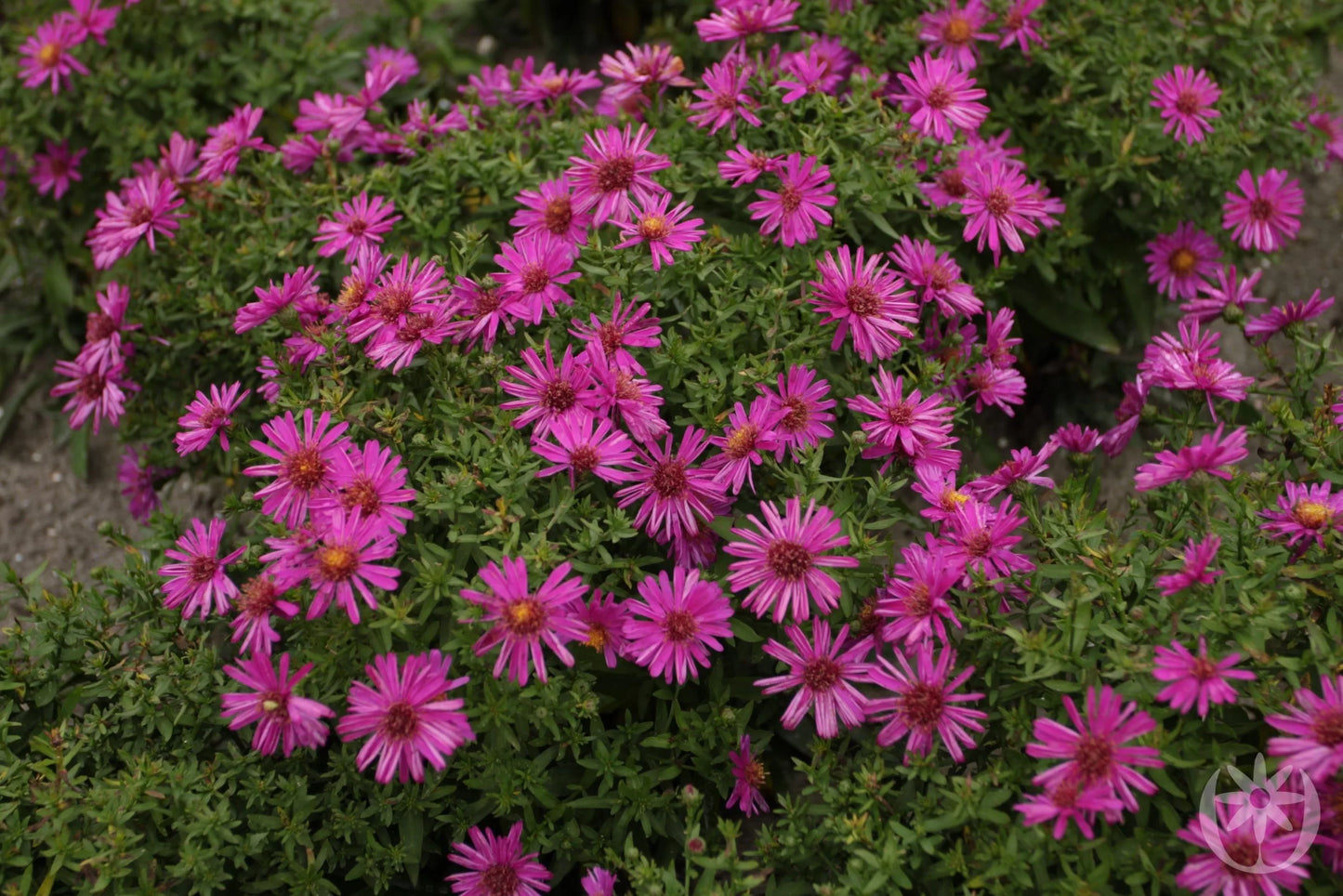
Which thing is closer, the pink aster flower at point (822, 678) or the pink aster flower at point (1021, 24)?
the pink aster flower at point (822, 678)

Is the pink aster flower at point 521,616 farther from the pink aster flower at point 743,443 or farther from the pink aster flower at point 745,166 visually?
the pink aster flower at point 745,166

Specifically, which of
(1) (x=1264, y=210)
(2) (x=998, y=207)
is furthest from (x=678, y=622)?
(1) (x=1264, y=210)

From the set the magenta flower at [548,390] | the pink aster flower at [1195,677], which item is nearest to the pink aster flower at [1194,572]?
the pink aster flower at [1195,677]

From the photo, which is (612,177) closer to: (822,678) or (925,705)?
(822,678)

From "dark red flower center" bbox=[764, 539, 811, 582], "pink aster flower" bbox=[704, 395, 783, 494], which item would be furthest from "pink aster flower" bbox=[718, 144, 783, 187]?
"dark red flower center" bbox=[764, 539, 811, 582]

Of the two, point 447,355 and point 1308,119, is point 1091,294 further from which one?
point 447,355

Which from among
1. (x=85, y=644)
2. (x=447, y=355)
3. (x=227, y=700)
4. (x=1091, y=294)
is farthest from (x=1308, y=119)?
(x=85, y=644)
